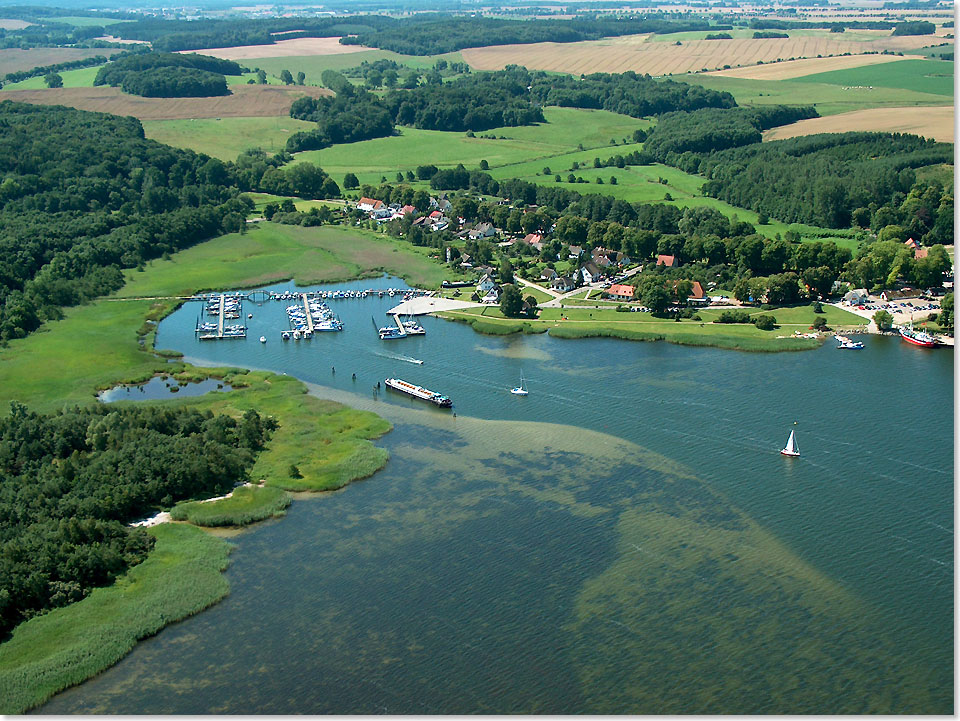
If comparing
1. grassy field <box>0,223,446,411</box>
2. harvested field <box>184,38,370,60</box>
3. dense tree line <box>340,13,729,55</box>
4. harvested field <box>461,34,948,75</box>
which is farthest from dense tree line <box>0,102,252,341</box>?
dense tree line <box>340,13,729,55</box>

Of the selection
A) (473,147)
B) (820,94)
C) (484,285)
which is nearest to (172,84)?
(473,147)

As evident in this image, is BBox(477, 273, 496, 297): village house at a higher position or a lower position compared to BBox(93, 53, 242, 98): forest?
lower

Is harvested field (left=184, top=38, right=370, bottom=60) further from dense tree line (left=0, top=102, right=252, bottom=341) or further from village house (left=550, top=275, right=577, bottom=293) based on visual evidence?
village house (left=550, top=275, right=577, bottom=293)

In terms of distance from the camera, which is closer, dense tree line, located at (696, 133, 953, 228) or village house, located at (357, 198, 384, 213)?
dense tree line, located at (696, 133, 953, 228)

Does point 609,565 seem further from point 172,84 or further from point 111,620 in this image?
point 172,84

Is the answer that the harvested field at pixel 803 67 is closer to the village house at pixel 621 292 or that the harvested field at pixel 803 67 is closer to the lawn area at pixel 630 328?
the village house at pixel 621 292

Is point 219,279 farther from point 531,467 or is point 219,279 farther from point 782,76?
point 782,76

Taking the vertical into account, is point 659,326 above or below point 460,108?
below
